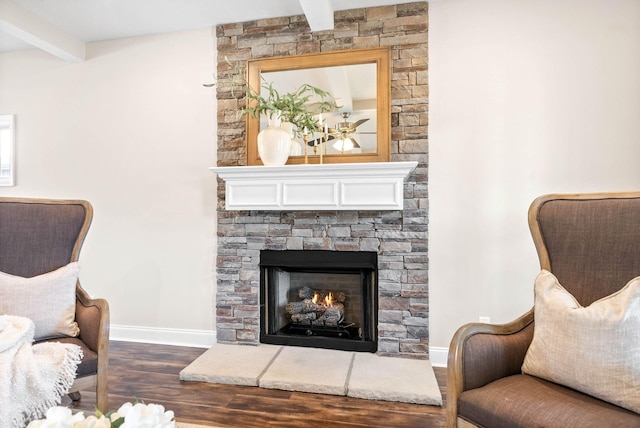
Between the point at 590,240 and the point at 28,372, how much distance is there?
93.0 inches

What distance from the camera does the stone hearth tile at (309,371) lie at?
212 centimetres

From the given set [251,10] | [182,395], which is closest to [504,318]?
[182,395]

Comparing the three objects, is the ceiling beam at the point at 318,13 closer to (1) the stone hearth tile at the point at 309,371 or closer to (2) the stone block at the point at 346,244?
(2) the stone block at the point at 346,244

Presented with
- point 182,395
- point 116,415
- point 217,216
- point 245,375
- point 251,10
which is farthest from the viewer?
point 217,216

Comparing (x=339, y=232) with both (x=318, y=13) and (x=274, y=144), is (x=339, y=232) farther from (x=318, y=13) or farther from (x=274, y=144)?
(x=318, y=13)

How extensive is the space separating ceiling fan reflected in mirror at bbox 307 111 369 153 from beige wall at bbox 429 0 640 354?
560 millimetres

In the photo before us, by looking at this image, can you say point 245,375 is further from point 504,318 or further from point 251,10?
point 251,10

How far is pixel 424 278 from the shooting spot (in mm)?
2549

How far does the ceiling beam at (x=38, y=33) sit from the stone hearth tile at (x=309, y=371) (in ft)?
10.2

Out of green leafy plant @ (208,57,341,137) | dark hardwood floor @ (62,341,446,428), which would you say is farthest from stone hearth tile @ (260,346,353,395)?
green leafy plant @ (208,57,341,137)

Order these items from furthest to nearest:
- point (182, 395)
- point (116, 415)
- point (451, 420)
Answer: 1. point (182, 395)
2. point (451, 420)
3. point (116, 415)

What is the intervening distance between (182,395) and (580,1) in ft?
11.9

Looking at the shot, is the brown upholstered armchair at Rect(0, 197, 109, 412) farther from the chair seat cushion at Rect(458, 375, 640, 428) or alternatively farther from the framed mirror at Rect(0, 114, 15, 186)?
the framed mirror at Rect(0, 114, 15, 186)

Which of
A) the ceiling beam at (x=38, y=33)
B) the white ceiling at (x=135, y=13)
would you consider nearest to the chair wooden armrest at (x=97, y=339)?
the white ceiling at (x=135, y=13)
